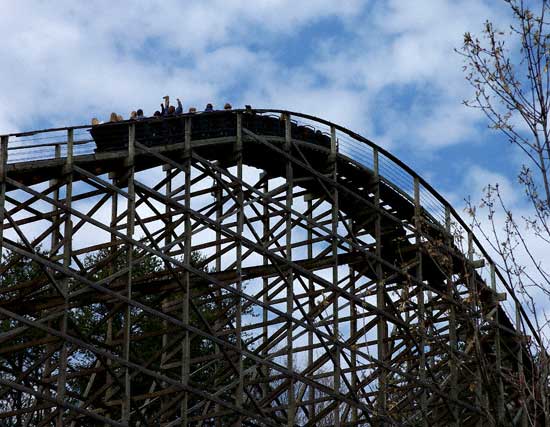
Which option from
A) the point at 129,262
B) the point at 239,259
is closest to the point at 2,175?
the point at 129,262

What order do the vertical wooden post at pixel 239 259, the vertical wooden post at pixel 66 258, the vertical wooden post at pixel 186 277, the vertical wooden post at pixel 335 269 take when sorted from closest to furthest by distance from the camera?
the vertical wooden post at pixel 66 258 < the vertical wooden post at pixel 186 277 < the vertical wooden post at pixel 239 259 < the vertical wooden post at pixel 335 269

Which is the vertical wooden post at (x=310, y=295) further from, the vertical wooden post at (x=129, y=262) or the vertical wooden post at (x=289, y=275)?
the vertical wooden post at (x=129, y=262)

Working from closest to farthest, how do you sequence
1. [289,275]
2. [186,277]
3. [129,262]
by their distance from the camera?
[129,262], [186,277], [289,275]

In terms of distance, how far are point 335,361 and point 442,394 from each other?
3.02m

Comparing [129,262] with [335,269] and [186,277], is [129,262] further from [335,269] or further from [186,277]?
[335,269]

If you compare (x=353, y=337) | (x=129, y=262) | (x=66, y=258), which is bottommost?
(x=353, y=337)

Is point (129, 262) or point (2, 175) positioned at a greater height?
point (2, 175)

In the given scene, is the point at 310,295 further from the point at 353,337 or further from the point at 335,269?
the point at 353,337

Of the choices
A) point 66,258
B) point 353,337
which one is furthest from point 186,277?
point 353,337

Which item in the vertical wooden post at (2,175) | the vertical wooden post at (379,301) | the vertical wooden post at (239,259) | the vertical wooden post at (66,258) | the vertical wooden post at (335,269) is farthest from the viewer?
the vertical wooden post at (379,301)

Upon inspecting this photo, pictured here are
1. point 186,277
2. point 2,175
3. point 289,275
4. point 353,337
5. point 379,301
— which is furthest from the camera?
point 379,301

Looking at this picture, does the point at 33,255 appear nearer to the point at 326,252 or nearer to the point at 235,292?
the point at 235,292

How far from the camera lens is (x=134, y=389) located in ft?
103

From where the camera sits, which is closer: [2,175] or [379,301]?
[2,175]
